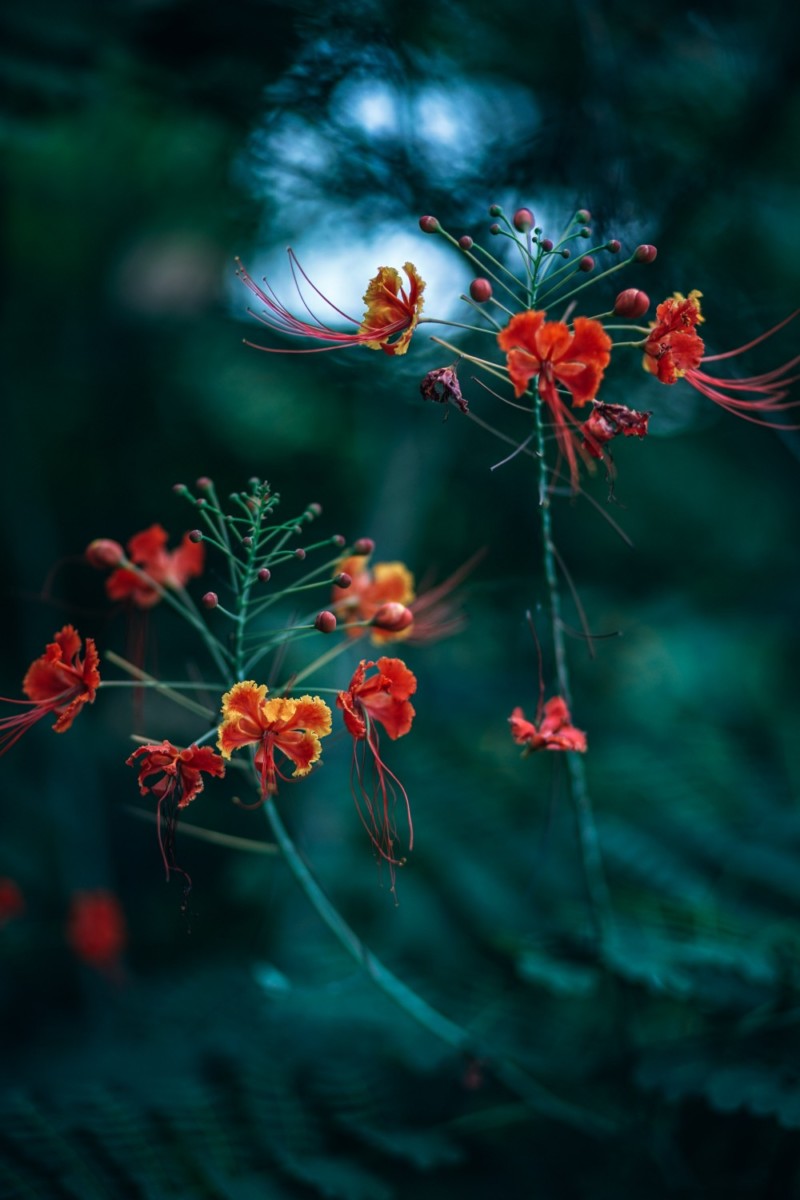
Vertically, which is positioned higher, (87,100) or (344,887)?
(87,100)

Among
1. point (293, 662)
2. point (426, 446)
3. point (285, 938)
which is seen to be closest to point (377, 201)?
point (426, 446)

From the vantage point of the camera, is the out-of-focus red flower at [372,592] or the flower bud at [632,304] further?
the out-of-focus red flower at [372,592]

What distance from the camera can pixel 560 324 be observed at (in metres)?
1.32

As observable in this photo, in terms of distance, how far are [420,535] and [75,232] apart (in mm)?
2545

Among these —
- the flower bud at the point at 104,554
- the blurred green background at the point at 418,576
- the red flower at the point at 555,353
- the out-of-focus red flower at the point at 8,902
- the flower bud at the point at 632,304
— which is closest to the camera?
the red flower at the point at 555,353

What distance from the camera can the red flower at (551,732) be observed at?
1522mm

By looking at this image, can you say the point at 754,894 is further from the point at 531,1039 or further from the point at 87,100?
the point at 87,100

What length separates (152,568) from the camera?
1934mm

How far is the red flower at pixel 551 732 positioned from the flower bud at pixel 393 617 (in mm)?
254

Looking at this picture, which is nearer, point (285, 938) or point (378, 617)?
point (378, 617)

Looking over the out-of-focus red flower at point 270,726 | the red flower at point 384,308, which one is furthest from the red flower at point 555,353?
the out-of-focus red flower at point 270,726

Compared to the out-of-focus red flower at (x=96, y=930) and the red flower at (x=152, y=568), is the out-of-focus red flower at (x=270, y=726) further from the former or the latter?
the out-of-focus red flower at (x=96, y=930)

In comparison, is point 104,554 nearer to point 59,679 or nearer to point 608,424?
point 59,679

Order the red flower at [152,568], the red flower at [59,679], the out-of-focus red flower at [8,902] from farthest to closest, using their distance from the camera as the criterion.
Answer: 1. the out-of-focus red flower at [8,902]
2. the red flower at [152,568]
3. the red flower at [59,679]
